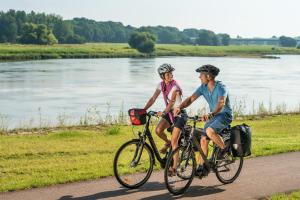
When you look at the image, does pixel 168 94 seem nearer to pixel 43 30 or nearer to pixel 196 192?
pixel 196 192

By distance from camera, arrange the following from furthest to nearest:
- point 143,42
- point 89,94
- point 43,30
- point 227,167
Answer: point 43,30 → point 143,42 → point 89,94 → point 227,167

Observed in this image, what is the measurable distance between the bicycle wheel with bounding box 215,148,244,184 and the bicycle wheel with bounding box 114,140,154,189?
1060 mm

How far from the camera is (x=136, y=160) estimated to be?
7426mm

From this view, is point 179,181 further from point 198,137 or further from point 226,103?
point 226,103

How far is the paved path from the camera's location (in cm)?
694

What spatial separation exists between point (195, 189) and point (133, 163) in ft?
3.31

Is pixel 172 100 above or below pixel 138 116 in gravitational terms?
above

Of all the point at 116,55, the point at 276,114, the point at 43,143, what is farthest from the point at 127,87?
Answer: the point at 116,55

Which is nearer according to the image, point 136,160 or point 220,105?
point 220,105

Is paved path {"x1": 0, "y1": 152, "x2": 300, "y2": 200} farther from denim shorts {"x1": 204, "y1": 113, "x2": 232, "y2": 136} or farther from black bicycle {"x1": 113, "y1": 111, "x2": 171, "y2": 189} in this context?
denim shorts {"x1": 204, "y1": 113, "x2": 232, "y2": 136}

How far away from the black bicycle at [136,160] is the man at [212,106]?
1.24ft

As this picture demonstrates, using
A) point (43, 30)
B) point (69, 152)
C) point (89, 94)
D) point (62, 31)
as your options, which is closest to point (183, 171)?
point (69, 152)

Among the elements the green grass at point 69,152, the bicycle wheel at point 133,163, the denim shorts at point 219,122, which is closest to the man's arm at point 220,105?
the denim shorts at point 219,122

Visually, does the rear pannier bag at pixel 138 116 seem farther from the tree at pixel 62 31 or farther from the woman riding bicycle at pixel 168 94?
the tree at pixel 62 31
